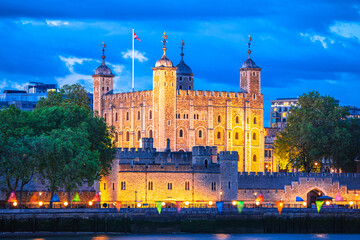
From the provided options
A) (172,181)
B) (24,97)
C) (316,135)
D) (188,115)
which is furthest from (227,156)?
(24,97)

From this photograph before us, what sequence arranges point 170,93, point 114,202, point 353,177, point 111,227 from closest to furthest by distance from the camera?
point 111,227, point 114,202, point 353,177, point 170,93

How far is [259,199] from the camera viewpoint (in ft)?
290

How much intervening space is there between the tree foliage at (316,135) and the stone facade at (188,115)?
571 inches

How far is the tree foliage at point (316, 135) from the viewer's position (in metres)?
106

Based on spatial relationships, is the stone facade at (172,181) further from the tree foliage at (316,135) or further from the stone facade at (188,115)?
the stone facade at (188,115)

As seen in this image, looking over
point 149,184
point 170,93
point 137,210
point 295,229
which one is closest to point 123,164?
point 149,184

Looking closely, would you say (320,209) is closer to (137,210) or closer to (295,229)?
(295,229)

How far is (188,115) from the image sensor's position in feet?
414

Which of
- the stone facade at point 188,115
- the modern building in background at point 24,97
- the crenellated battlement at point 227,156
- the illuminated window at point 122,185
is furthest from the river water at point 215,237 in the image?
the modern building in background at point 24,97

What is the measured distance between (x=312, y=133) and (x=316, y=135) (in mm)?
882

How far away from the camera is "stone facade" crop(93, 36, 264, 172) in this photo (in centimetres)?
12400

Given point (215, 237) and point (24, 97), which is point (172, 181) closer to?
point (215, 237)

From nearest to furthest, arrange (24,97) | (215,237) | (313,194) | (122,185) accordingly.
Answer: (215,237)
(122,185)
(313,194)
(24,97)

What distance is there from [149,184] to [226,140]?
140ft
